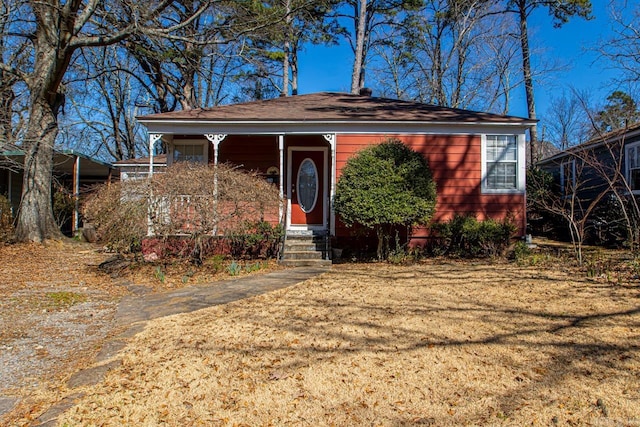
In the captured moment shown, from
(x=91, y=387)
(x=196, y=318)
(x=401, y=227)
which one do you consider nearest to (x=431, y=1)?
(x=401, y=227)

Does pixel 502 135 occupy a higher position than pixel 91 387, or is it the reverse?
pixel 502 135

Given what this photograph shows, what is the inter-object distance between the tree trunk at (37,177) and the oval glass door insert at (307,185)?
24.0 ft

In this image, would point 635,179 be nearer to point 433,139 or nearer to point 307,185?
point 433,139

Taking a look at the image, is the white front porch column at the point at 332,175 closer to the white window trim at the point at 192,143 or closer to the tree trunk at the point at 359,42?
the white window trim at the point at 192,143

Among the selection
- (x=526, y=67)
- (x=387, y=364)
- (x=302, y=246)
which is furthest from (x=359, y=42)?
(x=387, y=364)

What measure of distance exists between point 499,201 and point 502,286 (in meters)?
4.63

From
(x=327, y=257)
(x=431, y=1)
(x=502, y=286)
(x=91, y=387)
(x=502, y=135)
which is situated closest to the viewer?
(x=91, y=387)

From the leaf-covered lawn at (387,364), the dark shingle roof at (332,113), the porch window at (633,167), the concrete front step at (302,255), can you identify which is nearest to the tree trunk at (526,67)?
the porch window at (633,167)

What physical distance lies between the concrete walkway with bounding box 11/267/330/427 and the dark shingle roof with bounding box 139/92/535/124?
3.96 m

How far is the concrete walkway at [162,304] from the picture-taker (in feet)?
11.7

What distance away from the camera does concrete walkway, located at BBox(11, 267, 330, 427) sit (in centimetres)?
356

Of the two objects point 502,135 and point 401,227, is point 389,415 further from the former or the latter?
point 502,135

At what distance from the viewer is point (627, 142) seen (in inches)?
545

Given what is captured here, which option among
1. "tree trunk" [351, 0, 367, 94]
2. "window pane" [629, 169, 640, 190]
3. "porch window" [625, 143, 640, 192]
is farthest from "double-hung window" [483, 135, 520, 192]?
"tree trunk" [351, 0, 367, 94]
